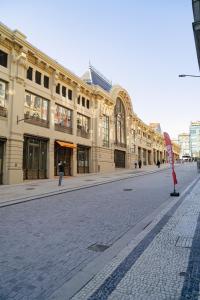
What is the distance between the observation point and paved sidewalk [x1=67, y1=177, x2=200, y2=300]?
3.47 meters

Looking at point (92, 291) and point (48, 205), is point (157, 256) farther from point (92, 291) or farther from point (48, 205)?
point (48, 205)

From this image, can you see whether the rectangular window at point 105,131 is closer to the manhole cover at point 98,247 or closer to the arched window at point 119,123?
the arched window at point 119,123

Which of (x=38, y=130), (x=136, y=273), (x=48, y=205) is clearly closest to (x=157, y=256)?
(x=136, y=273)

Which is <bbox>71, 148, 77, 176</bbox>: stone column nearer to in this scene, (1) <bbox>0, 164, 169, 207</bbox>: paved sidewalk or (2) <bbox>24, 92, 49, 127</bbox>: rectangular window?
(2) <bbox>24, 92, 49, 127</bbox>: rectangular window

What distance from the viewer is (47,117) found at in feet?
84.9

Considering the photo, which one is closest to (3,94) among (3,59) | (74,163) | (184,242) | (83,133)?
(3,59)

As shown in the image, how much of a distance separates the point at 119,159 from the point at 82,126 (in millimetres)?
14040

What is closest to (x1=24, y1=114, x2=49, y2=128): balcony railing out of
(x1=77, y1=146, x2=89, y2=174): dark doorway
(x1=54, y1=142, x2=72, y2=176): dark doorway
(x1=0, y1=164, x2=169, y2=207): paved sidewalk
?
(x1=54, y1=142, x2=72, y2=176): dark doorway

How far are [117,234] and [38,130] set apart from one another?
1890 centimetres

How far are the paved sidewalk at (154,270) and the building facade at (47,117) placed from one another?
16.5 metres

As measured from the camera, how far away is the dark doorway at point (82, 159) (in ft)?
104

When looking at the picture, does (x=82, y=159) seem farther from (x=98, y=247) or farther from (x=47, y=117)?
(x=98, y=247)

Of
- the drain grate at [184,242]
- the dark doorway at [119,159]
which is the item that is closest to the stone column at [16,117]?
the drain grate at [184,242]

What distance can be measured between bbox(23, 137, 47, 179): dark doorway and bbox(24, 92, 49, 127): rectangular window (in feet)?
5.68
